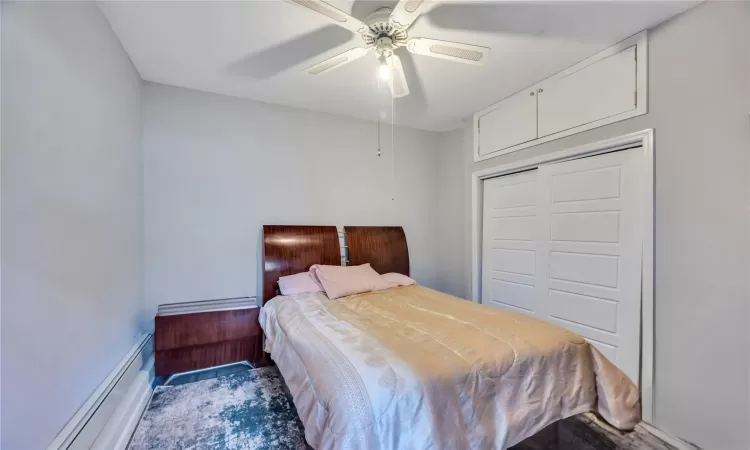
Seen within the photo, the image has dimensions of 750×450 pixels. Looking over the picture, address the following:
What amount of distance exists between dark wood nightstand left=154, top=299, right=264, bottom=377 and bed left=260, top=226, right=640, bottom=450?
456 millimetres

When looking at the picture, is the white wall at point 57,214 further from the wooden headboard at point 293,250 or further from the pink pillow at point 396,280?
the pink pillow at point 396,280

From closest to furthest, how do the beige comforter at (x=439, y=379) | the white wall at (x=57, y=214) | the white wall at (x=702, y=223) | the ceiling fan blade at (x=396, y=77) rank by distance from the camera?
the white wall at (x=57, y=214)
the beige comforter at (x=439, y=379)
the white wall at (x=702, y=223)
the ceiling fan blade at (x=396, y=77)

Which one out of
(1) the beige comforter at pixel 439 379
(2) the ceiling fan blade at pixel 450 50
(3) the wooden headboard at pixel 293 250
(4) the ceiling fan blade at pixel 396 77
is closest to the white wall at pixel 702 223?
(1) the beige comforter at pixel 439 379

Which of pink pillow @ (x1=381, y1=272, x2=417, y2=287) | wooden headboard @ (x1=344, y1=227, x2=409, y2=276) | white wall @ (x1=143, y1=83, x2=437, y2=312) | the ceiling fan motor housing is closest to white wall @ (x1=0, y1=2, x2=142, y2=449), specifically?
white wall @ (x1=143, y1=83, x2=437, y2=312)

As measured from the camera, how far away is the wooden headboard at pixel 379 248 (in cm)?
334

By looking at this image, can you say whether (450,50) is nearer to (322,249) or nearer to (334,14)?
→ (334,14)

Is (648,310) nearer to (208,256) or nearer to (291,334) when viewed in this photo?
(291,334)

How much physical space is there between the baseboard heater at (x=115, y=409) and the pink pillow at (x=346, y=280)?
1426mm

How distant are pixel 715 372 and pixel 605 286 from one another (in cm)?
68

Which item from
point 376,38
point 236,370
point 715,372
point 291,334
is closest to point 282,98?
point 376,38

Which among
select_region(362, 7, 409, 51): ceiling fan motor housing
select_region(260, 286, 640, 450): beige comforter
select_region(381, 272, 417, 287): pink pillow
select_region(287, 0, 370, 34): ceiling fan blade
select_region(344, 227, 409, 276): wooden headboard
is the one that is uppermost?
select_region(362, 7, 409, 51): ceiling fan motor housing

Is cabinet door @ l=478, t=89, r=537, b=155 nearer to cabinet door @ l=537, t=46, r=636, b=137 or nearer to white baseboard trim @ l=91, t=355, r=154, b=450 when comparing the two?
cabinet door @ l=537, t=46, r=636, b=137

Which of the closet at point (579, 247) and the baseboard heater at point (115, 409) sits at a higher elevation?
the closet at point (579, 247)

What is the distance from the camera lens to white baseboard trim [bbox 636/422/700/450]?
170cm
